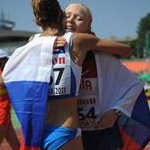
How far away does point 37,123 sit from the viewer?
146 inches

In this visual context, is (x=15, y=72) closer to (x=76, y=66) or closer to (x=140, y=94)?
(x=76, y=66)

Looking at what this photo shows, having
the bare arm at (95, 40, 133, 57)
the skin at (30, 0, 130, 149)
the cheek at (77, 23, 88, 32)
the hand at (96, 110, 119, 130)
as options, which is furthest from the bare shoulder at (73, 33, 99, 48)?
the hand at (96, 110, 119, 130)

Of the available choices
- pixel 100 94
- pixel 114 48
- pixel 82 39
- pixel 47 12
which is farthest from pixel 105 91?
pixel 47 12

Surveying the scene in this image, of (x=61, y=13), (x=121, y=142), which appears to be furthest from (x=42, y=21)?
(x=121, y=142)

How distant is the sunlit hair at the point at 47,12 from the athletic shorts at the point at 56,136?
26.6 inches

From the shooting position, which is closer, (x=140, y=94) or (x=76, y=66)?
(x=76, y=66)

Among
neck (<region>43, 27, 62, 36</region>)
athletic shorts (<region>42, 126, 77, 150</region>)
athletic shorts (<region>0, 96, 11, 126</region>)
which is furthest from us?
athletic shorts (<region>0, 96, 11, 126</region>)

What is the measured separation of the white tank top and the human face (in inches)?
11.1

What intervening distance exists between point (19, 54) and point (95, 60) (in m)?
0.50

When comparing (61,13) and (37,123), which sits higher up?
(61,13)

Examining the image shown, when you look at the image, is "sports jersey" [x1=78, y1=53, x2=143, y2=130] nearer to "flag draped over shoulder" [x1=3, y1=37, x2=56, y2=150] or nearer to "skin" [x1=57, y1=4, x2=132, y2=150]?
"skin" [x1=57, y1=4, x2=132, y2=150]

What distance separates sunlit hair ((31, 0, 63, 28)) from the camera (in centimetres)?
376

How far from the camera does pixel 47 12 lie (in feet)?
12.4

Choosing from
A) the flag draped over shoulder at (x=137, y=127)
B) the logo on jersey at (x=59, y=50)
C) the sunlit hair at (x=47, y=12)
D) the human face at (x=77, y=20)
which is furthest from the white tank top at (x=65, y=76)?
the flag draped over shoulder at (x=137, y=127)
